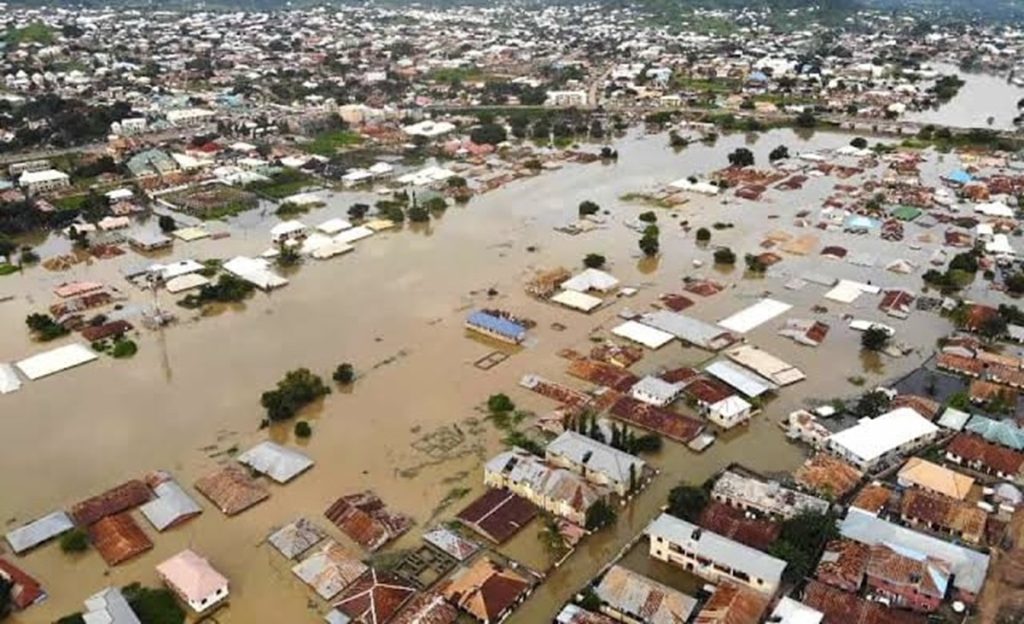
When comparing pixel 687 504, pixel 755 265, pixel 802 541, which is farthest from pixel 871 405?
pixel 755 265

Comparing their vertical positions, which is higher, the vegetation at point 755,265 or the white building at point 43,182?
the white building at point 43,182

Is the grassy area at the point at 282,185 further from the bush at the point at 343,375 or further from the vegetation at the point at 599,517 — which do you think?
the vegetation at the point at 599,517

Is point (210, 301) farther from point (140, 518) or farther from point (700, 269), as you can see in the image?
point (700, 269)

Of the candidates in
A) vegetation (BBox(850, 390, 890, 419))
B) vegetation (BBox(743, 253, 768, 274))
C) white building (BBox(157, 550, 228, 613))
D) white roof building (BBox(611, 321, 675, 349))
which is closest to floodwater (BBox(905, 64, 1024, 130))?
vegetation (BBox(743, 253, 768, 274))

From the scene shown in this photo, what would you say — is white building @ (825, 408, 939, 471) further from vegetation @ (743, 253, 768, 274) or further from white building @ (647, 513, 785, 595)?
vegetation @ (743, 253, 768, 274)

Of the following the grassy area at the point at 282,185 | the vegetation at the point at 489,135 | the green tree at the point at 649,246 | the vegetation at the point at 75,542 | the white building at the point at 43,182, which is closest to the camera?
the vegetation at the point at 75,542

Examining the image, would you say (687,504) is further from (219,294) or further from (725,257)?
(219,294)

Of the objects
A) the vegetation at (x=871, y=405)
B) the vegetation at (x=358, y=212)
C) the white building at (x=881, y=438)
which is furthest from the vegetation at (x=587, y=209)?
the white building at (x=881, y=438)
